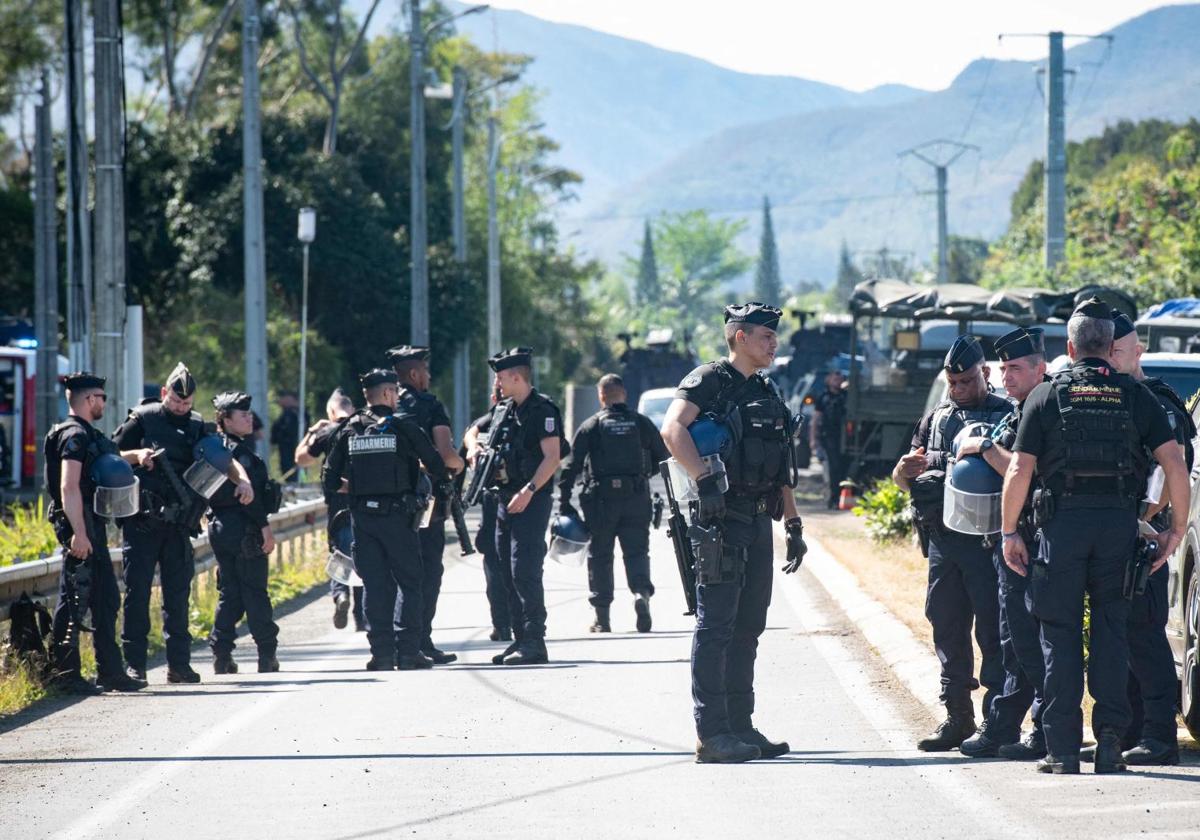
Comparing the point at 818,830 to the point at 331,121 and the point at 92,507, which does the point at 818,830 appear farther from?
the point at 331,121

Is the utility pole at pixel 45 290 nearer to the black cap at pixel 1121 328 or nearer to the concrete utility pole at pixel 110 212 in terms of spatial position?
the concrete utility pole at pixel 110 212

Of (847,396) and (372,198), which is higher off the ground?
(372,198)

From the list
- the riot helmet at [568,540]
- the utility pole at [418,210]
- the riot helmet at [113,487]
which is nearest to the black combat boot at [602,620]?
the riot helmet at [568,540]

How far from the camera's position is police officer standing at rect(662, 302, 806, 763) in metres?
8.23

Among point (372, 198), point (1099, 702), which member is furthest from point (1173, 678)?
point (372, 198)

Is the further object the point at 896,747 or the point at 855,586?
the point at 855,586

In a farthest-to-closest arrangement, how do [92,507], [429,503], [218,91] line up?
[218,91], [429,503], [92,507]

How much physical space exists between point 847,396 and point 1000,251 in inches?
2596

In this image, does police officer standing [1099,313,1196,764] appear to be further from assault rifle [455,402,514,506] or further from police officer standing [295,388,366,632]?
police officer standing [295,388,366,632]

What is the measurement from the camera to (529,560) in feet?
40.1

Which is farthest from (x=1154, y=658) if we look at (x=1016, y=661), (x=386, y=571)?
(x=386, y=571)

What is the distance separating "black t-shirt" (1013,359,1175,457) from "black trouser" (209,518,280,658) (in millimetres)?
5716

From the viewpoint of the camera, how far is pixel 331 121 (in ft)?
161

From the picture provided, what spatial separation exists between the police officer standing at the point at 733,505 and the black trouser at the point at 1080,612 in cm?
111
